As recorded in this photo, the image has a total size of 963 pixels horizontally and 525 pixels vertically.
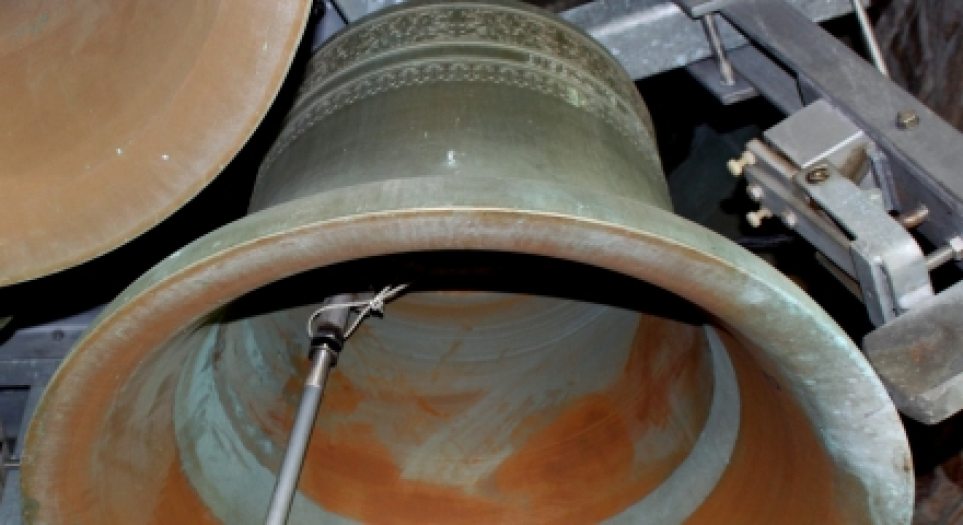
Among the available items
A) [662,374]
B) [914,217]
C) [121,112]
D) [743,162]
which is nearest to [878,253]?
[914,217]

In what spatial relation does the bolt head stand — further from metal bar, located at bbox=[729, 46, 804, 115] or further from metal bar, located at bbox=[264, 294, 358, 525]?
→ metal bar, located at bbox=[264, 294, 358, 525]

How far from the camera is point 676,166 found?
255 cm

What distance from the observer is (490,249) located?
93 centimetres

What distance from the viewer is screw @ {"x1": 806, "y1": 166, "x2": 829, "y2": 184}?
128 cm

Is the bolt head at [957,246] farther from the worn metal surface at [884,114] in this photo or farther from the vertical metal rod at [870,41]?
the vertical metal rod at [870,41]

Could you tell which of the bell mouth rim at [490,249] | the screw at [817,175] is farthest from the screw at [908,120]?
the bell mouth rim at [490,249]

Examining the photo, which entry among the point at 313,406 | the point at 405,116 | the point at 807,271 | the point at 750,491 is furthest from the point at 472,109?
the point at 807,271

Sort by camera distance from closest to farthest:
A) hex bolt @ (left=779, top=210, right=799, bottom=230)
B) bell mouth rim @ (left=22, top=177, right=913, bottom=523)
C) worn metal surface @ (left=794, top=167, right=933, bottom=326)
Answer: bell mouth rim @ (left=22, top=177, right=913, bottom=523) → worn metal surface @ (left=794, top=167, right=933, bottom=326) → hex bolt @ (left=779, top=210, right=799, bottom=230)

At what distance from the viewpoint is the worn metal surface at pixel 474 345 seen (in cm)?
95

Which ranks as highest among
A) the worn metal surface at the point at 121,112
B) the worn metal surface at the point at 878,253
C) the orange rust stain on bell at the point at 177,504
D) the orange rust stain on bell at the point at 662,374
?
the worn metal surface at the point at 121,112

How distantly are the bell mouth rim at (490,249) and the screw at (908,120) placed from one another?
38 cm

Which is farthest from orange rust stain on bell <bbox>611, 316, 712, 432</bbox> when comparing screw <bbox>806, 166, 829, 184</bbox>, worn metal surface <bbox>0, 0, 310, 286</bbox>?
worn metal surface <bbox>0, 0, 310, 286</bbox>

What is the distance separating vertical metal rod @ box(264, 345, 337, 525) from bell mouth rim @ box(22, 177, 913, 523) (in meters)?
0.21

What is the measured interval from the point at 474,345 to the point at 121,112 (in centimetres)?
58
